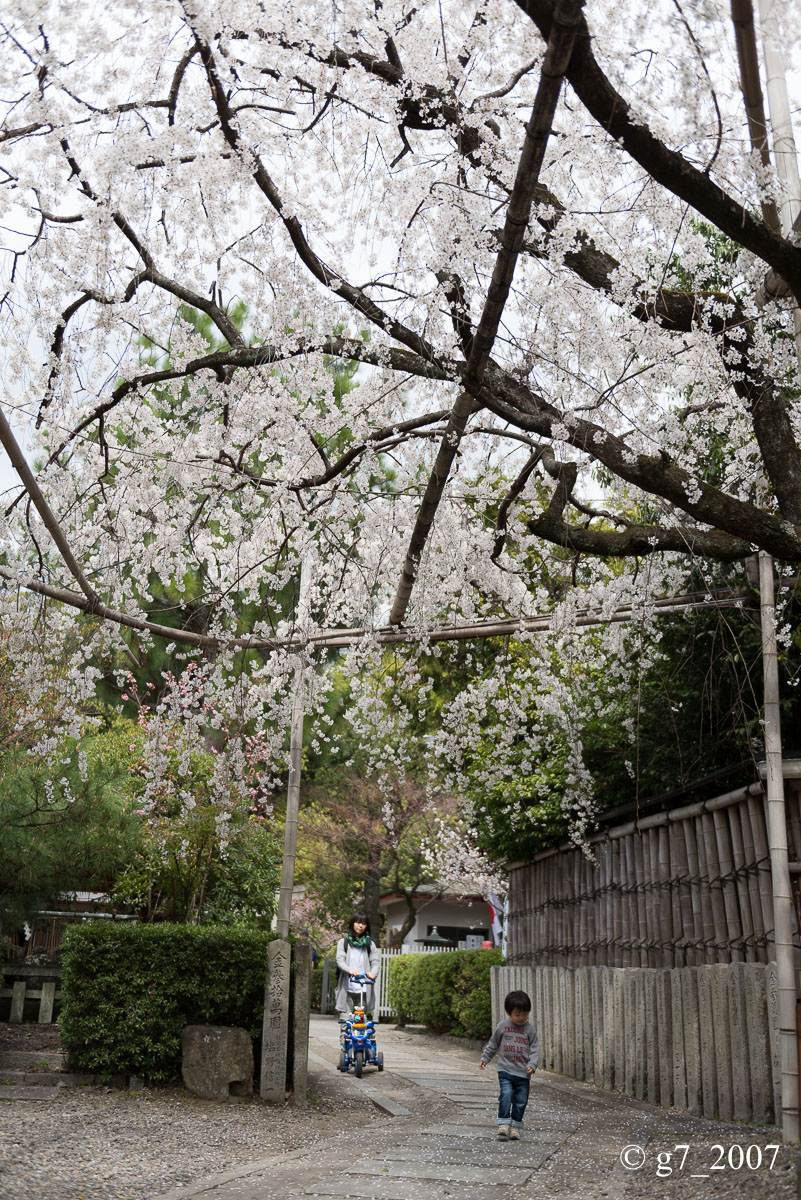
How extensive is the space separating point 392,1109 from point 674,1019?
2325 millimetres

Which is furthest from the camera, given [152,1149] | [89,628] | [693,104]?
[89,628]

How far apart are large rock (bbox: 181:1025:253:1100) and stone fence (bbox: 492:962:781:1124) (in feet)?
10.6

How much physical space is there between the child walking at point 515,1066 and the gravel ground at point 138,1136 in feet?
4.08

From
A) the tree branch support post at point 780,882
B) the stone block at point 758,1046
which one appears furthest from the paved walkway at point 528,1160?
the tree branch support post at point 780,882

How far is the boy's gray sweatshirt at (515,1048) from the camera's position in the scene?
655cm

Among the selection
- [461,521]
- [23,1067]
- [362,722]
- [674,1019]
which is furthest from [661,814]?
[23,1067]

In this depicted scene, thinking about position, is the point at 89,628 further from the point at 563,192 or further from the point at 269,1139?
the point at 563,192

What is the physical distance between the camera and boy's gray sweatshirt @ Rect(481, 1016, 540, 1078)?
6.55 metres

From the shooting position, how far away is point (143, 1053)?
324 inches

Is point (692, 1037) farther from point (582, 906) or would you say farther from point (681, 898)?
point (582, 906)

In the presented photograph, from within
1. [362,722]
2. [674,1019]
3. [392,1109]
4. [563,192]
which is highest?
[563,192]

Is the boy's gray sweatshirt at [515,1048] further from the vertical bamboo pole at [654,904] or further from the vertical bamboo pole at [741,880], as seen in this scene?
the vertical bamboo pole at [654,904]

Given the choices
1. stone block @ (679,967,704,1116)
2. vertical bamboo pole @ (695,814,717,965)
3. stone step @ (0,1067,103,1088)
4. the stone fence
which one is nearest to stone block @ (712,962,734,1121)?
the stone fence
